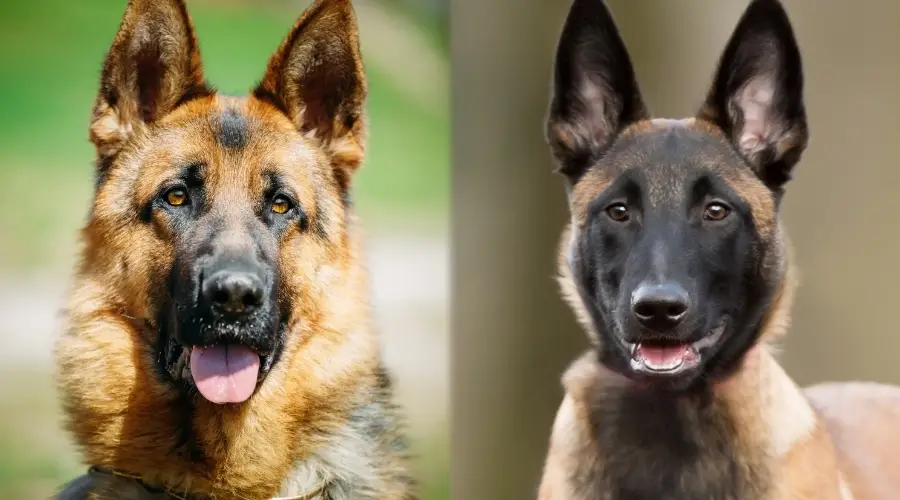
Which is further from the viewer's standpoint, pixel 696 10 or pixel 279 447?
pixel 696 10

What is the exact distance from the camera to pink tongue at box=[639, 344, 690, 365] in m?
1.81

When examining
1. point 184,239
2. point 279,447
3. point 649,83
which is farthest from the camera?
point 649,83

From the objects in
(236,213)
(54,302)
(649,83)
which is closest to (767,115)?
(649,83)

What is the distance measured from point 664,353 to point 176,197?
3.40ft

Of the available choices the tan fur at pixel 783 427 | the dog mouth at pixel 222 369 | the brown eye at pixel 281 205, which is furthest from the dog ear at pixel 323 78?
the tan fur at pixel 783 427

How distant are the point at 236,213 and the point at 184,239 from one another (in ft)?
0.37

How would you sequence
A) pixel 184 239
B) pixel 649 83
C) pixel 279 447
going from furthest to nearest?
pixel 649 83 → pixel 279 447 → pixel 184 239

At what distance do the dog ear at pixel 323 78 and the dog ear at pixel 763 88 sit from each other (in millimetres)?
795

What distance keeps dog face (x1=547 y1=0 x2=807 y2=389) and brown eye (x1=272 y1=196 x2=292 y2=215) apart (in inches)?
24.5

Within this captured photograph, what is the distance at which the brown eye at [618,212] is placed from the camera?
1.88 metres

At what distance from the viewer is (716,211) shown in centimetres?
183

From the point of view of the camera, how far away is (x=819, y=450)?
1841 millimetres

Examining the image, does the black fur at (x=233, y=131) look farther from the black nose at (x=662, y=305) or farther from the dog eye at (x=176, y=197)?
the black nose at (x=662, y=305)

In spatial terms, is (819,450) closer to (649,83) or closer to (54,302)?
(649,83)
